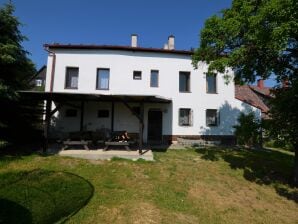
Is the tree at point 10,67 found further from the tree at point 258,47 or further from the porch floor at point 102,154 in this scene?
the tree at point 258,47

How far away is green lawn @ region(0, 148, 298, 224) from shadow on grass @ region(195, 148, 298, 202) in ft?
0.19

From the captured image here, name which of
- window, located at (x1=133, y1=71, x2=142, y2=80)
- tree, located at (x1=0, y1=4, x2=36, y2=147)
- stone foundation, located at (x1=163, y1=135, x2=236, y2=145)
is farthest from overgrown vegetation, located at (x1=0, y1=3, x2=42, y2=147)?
stone foundation, located at (x1=163, y1=135, x2=236, y2=145)

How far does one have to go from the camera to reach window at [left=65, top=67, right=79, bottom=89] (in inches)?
629

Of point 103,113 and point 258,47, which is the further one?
point 103,113

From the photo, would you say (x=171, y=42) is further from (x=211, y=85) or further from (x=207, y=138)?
(x=207, y=138)

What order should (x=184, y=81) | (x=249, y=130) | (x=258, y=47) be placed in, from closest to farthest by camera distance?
(x=258, y=47) < (x=249, y=130) < (x=184, y=81)

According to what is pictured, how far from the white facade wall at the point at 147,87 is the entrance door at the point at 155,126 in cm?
36

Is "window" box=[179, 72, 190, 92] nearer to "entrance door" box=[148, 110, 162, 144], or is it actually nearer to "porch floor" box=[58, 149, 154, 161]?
"entrance door" box=[148, 110, 162, 144]

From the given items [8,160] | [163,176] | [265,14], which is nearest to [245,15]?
[265,14]

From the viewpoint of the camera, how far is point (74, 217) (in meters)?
6.03

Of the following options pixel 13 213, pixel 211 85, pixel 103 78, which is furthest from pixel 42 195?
pixel 211 85

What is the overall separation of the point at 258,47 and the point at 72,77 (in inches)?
457

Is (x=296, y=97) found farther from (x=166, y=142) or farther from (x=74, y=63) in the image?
(x=74, y=63)

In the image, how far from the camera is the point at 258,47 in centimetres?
919
